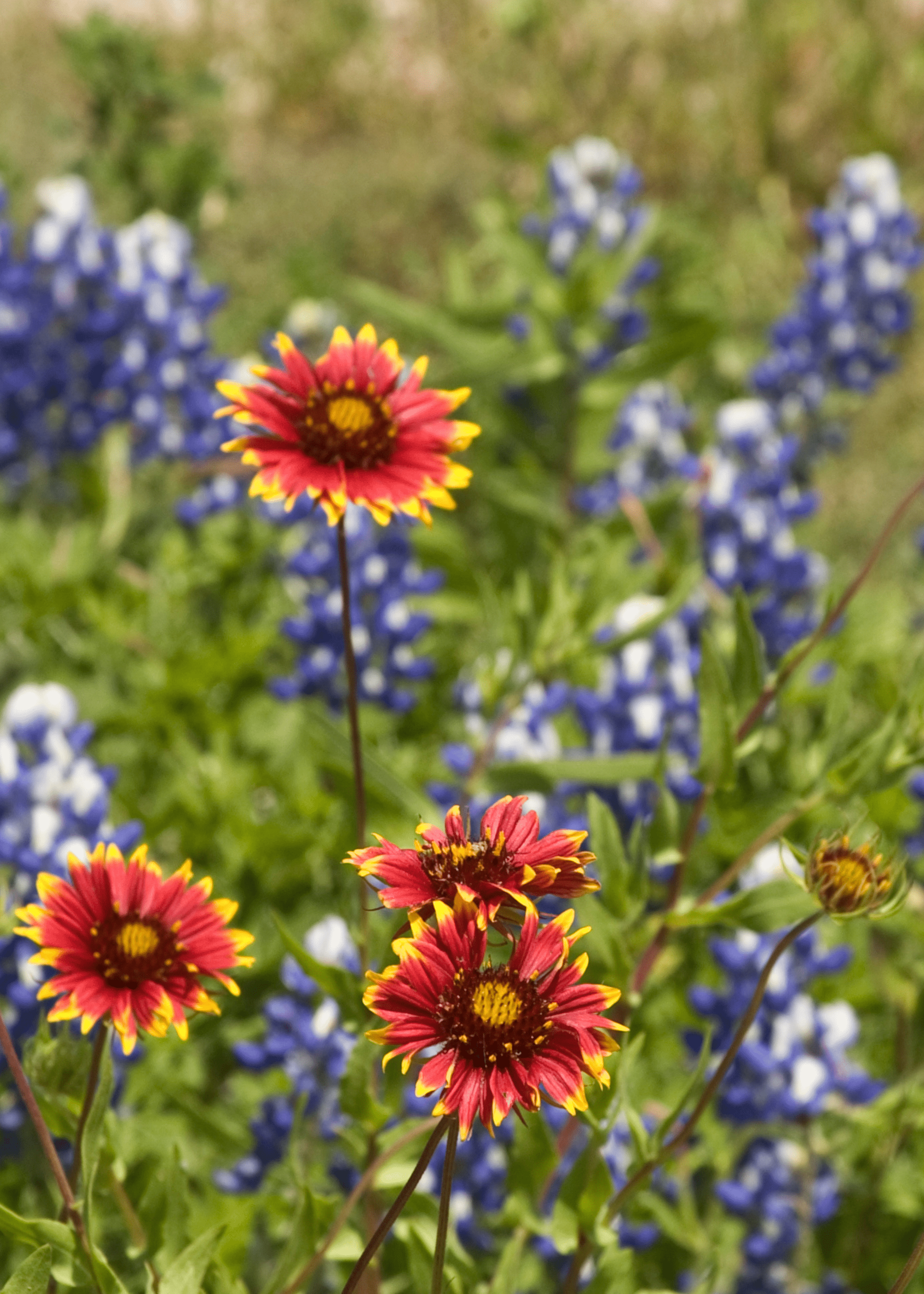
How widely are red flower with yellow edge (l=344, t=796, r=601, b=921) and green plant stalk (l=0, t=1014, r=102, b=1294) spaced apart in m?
0.28

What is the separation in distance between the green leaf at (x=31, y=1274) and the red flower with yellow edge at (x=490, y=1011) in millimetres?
328

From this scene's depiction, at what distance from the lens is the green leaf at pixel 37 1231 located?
1027 mm

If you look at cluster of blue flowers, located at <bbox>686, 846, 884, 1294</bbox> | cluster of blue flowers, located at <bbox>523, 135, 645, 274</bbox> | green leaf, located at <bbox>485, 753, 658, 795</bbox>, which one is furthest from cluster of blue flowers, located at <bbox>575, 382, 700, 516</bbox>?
cluster of blue flowers, located at <bbox>686, 846, 884, 1294</bbox>

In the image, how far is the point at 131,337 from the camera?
3162 millimetres

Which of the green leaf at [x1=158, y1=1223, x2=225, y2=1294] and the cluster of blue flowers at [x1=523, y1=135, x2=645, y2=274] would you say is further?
the cluster of blue flowers at [x1=523, y1=135, x2=645, y2=274]

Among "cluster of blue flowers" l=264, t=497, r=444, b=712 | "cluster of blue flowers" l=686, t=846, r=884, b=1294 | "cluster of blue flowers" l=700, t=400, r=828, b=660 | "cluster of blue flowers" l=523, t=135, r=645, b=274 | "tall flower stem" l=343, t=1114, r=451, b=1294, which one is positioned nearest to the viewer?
"tall flower stem" l=343, t=1114, r=451, b=1294

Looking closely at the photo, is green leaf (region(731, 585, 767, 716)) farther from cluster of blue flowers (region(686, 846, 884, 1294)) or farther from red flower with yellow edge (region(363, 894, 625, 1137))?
red flower with yellow edge (region(363, 894, 625, 1137))

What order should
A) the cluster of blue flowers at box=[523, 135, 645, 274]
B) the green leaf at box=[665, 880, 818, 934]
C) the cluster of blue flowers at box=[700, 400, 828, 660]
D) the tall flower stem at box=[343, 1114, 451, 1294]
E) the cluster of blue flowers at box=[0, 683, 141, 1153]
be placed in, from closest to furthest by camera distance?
the tall flower stem at box=[343, 1114, 451, 1294], the green leaf at box=[665, 880, 818, 934], the cluster of blue flowers at box=[0, 683, 141, 1153], the cluster of blue flowers at box=[700, 400, 828, 660], the cluster of blue flowers at box=[523, 135, 645, 274]

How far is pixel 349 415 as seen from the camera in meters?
1.21

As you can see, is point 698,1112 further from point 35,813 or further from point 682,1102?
point 35,813

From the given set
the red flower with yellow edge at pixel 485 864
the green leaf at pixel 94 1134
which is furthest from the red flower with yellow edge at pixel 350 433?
the green leaf at pixel 94 1134

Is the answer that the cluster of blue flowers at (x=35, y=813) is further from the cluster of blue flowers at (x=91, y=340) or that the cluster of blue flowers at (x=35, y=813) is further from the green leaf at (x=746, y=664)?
the cluster of blue flowers at (x=91, y=340)

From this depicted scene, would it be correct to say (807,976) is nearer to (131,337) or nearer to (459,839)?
(459,839)

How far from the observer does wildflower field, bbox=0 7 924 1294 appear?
1084 millimetres
